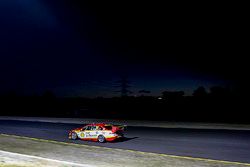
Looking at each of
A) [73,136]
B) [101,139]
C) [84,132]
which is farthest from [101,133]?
[73,136]

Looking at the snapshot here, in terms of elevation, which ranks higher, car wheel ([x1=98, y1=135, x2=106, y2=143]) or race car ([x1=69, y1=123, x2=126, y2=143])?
race car ([x1=69, y1=123, x2=126, y2=143])

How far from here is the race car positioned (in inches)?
663

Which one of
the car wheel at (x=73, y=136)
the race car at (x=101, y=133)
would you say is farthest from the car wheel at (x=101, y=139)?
the car wheel at (x=73, y=136)

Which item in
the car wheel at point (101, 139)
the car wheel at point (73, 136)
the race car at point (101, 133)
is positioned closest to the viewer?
the race car at point (101, 133)

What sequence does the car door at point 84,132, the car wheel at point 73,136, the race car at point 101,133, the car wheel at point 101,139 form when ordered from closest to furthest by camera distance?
1. the race car at point 101,133
2. the car wheel at point 101,139
3. the car door at point 84,132
4. the car wheel at point 73,136

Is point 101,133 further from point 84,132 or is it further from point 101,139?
point 84,132

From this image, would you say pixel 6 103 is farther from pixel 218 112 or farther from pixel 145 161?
pixel 145 161

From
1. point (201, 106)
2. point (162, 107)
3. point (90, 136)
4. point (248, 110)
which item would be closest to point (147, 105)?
point (162, 107)

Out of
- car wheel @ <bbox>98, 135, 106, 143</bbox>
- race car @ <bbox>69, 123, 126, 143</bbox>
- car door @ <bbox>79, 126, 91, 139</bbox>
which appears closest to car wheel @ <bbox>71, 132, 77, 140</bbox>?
race car @ <bbox>69, 123, 126, 143</bbox>

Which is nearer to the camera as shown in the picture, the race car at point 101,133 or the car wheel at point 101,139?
the race car at point 101,133

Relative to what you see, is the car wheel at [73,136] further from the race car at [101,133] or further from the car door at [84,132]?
the car door at [84,132]

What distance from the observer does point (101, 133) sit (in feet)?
56.0

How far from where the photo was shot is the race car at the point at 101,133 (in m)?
16.8

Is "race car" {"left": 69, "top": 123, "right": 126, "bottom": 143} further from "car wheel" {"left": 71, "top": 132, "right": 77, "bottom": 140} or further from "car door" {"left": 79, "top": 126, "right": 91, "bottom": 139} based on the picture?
"car wheel" {"left": 71, "top": 132, "right": 77, "bottom": 140}
